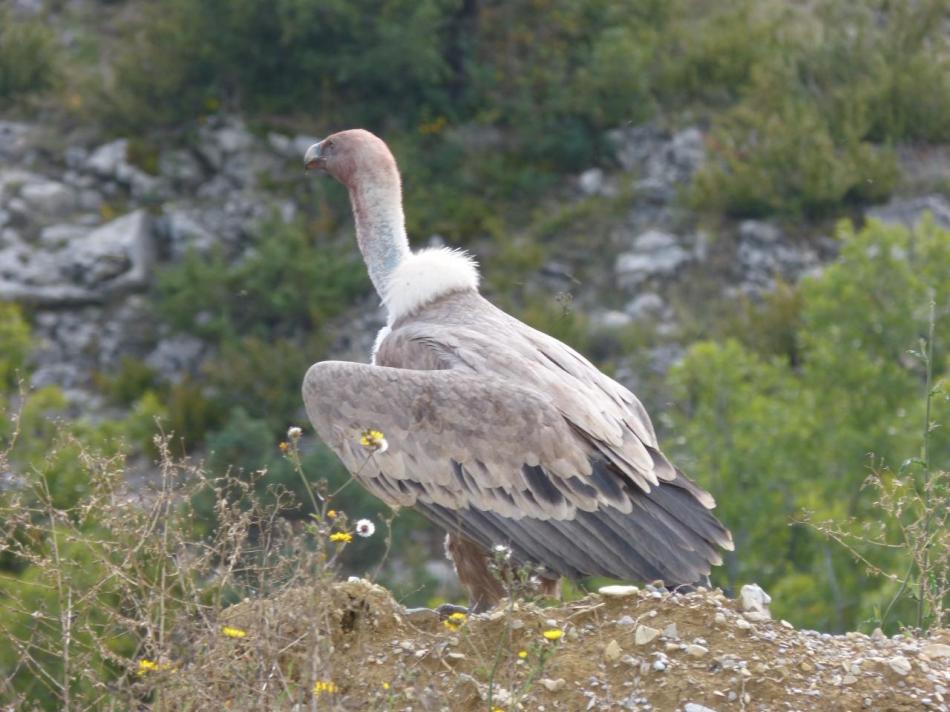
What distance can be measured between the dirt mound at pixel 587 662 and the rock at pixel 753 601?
63mm

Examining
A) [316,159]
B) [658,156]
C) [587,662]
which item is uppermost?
[316,159]

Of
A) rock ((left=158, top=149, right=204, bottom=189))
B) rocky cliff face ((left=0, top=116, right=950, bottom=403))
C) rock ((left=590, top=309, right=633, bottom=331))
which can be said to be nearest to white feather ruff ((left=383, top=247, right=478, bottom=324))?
rock ((left=590, top=309, right=633, bottom=331))

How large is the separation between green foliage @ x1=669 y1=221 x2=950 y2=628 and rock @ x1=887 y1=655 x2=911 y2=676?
16.1 m

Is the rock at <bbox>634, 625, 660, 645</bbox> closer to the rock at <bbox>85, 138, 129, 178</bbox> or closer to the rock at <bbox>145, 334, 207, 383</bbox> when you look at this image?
the rock at <bbox>145, 334, 207, 383</bbox>

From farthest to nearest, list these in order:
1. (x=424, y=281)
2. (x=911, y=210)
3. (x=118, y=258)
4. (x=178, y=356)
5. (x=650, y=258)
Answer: (x=118, y=258) < (x=178, y=356) < (x=650, y=258) < (x=911, y=210) < (x=424, y=281)

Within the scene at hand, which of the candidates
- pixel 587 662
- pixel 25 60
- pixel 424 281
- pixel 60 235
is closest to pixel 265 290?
pixel 60 235

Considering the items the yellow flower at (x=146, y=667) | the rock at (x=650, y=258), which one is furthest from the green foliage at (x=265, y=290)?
the yellow flower at (x=146, y=667)

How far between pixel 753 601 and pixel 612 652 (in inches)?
31.6

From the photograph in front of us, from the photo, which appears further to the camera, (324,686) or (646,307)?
(646,307)

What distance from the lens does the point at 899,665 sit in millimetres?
6035

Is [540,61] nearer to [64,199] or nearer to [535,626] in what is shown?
[64,199]

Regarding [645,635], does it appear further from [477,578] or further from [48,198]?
[48,198]

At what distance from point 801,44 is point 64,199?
16.0 m

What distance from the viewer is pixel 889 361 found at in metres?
24.7
